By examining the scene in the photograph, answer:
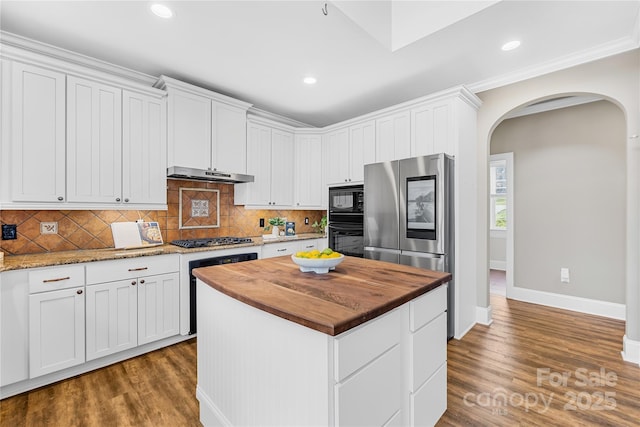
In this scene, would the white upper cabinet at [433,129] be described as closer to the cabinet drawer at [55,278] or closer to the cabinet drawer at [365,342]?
the cabinet drawer at [365,342]

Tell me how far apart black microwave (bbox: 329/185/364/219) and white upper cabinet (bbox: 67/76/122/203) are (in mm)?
2450

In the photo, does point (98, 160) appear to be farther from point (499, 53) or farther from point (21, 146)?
point (499, 53)

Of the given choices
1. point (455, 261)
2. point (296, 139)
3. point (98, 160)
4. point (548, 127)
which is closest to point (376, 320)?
point (455, 261)

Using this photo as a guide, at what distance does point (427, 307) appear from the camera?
158 centimetres

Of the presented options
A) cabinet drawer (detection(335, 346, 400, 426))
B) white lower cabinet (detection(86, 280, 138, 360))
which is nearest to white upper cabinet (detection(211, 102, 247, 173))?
white lower cabinet (detection(86, 280, 138, 360))

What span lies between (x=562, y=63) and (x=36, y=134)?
4588 mm

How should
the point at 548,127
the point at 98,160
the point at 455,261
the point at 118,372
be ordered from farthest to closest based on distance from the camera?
the point at 548,127, the point at 455,261, the point at 98,160, the point at 118,372

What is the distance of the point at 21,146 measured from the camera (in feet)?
7.05

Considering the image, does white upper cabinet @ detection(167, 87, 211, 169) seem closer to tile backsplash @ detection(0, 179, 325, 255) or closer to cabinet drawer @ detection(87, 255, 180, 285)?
tile backsplash @ detection(0, 179, 325, 255)

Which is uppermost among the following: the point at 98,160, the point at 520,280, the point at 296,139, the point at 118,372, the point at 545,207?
the point at 296,139

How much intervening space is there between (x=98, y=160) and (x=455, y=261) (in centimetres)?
344

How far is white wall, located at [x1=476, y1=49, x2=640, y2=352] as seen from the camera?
2.40 metres

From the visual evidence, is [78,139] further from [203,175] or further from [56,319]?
[56,319]

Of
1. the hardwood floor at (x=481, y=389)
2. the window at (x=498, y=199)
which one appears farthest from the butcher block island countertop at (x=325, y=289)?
the window at (x=498, y=199)
